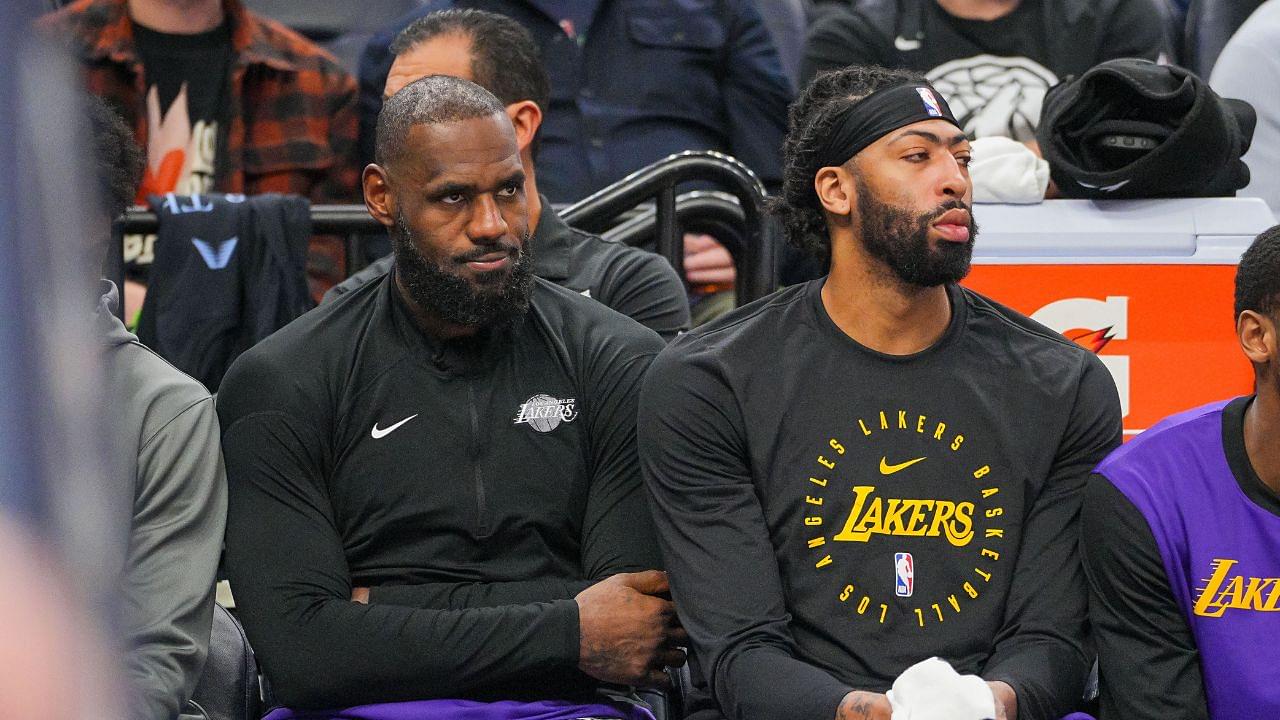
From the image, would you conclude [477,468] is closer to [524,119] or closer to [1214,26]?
[524,119]

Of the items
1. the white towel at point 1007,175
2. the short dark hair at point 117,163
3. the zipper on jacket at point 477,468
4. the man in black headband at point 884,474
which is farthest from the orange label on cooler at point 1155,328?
the short dark hair at point 117,163

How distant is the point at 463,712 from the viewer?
104 inches

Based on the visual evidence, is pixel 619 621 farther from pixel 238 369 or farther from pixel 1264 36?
pixel 1264 36

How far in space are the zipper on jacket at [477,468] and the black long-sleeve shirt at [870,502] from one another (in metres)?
0.32

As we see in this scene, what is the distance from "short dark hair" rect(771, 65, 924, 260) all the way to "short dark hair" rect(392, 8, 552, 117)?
0.90 meters

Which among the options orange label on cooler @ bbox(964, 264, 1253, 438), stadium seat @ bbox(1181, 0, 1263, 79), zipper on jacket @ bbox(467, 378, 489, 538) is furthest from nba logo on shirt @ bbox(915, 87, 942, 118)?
stadium seat @ bbox(1181, 0, 1263, 79)

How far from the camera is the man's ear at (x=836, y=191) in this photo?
3.00 metres

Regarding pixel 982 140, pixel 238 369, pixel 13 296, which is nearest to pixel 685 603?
pixel 238 369

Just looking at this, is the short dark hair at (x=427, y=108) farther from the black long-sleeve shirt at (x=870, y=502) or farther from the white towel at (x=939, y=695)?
the white towel at (x=939, y=695)

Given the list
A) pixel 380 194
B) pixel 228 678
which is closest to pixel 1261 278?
pixel 380 194

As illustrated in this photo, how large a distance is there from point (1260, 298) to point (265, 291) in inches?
93.4

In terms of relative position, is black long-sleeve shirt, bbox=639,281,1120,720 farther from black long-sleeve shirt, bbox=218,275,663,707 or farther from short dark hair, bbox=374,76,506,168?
short dark hair, bbox=374,76,506,168

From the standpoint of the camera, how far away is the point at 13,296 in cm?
52

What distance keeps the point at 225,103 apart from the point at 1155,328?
280cm
